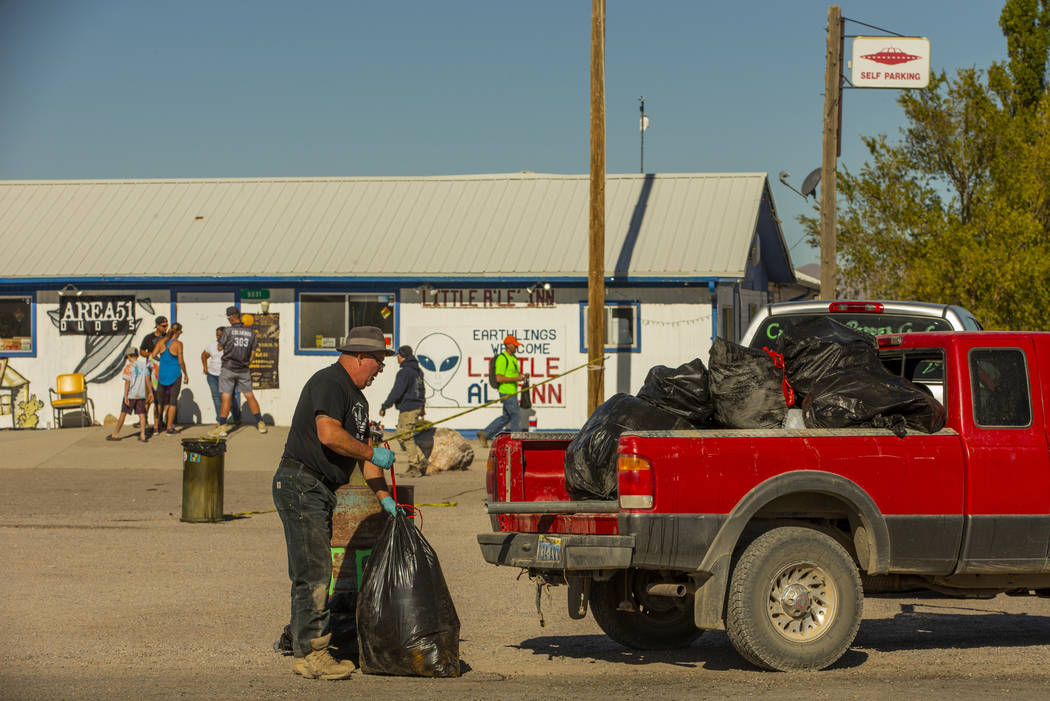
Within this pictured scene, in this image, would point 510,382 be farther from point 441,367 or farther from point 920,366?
point 920,366

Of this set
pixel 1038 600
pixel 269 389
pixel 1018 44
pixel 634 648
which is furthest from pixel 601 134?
pixel 1018 44

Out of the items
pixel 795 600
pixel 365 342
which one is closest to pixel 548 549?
pixel 795 600

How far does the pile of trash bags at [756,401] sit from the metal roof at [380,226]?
14.4 m

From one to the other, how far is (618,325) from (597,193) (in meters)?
4.95

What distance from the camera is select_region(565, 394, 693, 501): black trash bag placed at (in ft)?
24.3

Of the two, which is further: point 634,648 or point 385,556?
point 634,648

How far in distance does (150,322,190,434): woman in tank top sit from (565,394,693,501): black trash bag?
1522cm

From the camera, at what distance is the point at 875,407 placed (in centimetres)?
728

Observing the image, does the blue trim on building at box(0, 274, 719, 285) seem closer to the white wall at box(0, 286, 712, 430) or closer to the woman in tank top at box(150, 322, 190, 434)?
the white wall at box(0, 286, 712, 430)

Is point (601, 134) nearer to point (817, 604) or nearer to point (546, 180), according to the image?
point (546, 180)

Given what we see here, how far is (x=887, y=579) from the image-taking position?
25.2ft

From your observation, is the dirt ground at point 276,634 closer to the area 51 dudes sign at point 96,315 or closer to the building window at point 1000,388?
the building window at point 1000,388

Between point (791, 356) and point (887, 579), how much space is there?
4.70ft

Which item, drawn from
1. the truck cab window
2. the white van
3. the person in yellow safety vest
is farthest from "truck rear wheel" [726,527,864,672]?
the person in yellow safety vest
